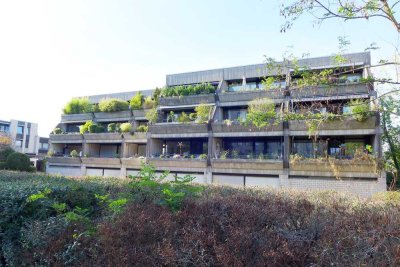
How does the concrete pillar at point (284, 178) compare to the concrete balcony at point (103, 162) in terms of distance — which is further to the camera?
the concrete balcony at point (103, 162)

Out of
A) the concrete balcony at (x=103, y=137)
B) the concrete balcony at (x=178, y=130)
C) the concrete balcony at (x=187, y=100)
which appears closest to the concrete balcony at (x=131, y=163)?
the concrete balcony at (x=103, y=137)

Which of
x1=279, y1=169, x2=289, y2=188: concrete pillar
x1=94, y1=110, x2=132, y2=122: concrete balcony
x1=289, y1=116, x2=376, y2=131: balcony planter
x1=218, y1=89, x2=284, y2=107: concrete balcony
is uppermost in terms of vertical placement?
x1=218, y1=89, x2=284, y2=107: concrete balcony

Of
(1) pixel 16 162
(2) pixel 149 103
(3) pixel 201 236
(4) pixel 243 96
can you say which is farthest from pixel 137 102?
(3) pixel 201 236

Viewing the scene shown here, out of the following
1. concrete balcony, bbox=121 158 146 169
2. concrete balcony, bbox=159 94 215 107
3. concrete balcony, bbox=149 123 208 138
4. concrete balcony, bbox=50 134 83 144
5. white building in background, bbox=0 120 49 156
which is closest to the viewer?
concrete balcony, bbox=149 123 208 138

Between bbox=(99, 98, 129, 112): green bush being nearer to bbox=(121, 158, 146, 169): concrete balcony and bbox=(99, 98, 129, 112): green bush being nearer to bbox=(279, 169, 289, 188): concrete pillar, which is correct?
bbox=(121, 158, 146, 169): concrete balcony

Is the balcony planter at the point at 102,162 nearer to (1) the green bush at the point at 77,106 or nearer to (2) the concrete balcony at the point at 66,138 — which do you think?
(2) the concrete balcony at the point at 66,138

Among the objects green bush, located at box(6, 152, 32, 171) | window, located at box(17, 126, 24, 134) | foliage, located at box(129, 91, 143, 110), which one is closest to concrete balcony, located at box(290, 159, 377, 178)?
foliage, located at box(129, 91, 143, 110)

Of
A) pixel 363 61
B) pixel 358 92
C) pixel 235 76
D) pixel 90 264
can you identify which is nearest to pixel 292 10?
pixel 90 264

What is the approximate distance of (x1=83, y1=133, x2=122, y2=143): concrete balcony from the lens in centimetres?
3322

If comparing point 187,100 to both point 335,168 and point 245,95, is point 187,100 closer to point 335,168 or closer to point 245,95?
point 245,95

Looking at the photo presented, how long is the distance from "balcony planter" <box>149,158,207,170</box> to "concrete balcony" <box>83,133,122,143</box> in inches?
263

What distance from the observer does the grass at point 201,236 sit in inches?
145

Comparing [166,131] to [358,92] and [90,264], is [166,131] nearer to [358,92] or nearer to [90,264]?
[358,92]

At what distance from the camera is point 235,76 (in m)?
31.0
